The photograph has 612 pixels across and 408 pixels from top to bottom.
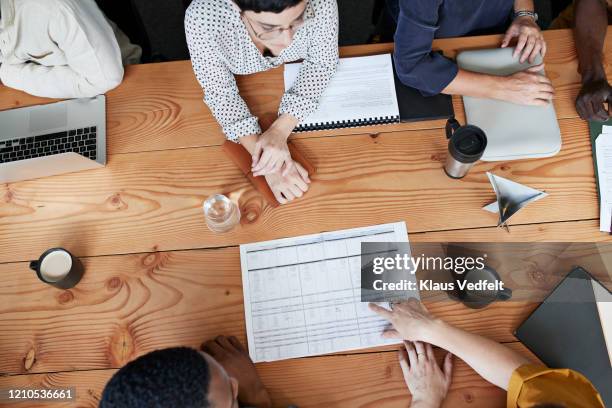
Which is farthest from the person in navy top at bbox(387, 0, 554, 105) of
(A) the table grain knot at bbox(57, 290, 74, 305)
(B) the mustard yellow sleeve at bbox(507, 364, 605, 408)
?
(A) the table grain knot at bbox(57, 290, 74, 305)

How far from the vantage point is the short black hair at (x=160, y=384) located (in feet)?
2.28

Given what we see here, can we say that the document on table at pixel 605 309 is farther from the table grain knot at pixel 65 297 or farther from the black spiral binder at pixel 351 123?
the table grain knot at pixel 65 297

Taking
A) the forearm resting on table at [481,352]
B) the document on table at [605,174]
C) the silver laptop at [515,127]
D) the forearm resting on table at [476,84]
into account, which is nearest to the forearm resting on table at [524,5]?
the silver laptop at [515,127]

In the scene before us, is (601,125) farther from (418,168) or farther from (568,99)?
(418,168)

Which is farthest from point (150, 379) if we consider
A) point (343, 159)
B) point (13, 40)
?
point (13, 40)

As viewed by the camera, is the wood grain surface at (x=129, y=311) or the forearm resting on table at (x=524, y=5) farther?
the forearm resting on table at (x=524, y=5)

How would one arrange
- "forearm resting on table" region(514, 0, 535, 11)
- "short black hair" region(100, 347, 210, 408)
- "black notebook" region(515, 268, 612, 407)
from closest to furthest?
"short black hair" region(100, 347, 210, 408), "black notebook" region(515, 268, 612, 407), "forearm resting on table" region(514, 0, 535, 11)

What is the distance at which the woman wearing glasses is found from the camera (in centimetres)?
101

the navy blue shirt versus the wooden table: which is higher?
the navy blue shirt

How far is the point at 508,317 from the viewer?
0.97 m

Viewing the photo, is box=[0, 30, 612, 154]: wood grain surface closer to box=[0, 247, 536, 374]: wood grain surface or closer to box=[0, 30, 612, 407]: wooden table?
box=[0, 30, 612, 407]: wooden table

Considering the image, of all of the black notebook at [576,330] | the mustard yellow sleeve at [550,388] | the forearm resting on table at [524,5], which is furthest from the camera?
the forearm resting on table at [524,5]

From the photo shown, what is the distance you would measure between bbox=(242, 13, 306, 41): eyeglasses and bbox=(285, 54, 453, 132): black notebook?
0.16 metres

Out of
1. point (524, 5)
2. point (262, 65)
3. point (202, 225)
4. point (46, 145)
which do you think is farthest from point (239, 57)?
point (524, 5)
